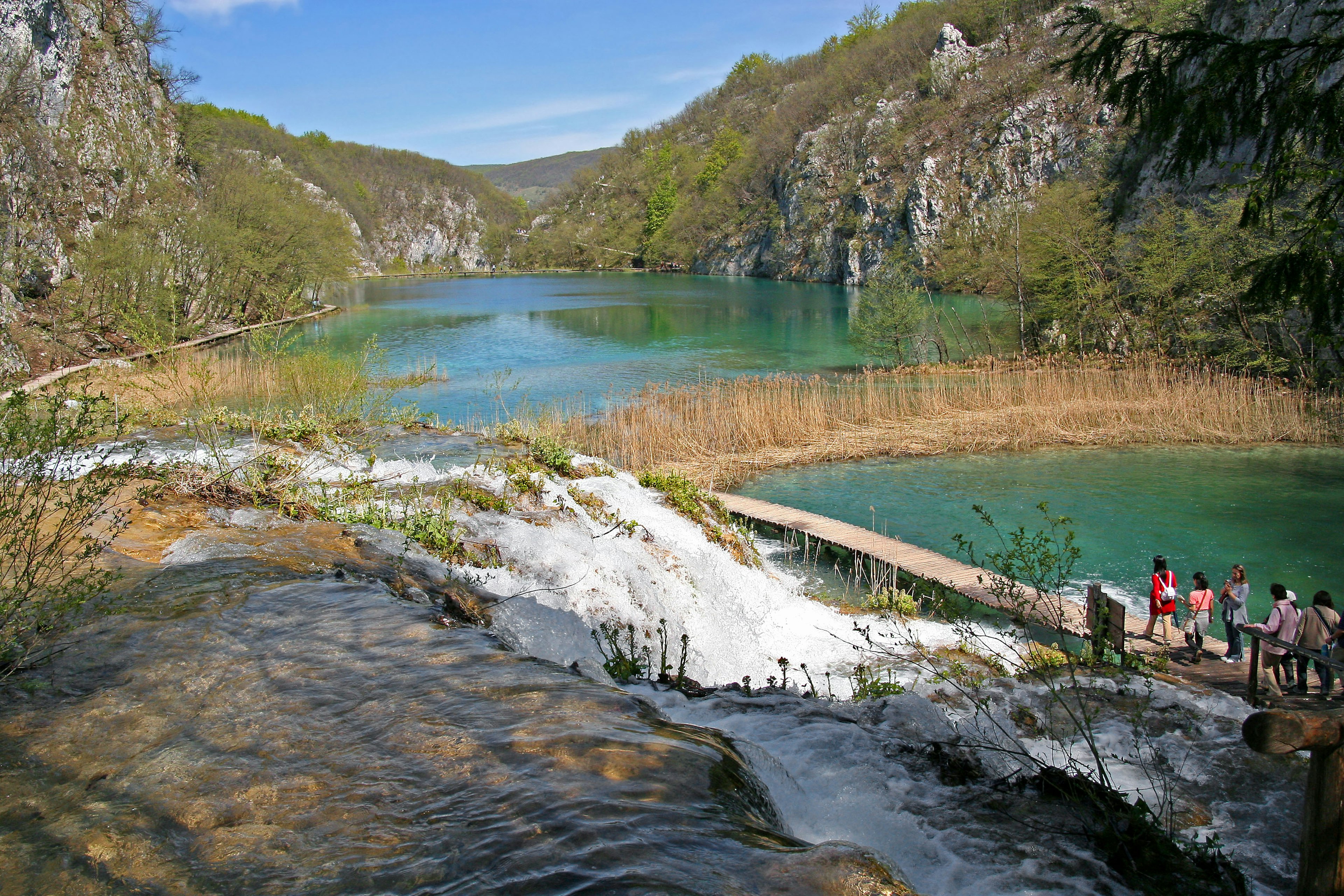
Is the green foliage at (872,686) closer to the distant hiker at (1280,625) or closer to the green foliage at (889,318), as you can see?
the distant hiker at (1280,625)

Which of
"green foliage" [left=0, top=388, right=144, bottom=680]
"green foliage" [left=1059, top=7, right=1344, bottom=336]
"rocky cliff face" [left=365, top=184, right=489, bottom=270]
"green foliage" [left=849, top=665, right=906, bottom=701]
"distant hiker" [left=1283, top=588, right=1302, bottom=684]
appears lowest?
"distant hiker" [left=1283, top=588, right=1302, bottom=684]

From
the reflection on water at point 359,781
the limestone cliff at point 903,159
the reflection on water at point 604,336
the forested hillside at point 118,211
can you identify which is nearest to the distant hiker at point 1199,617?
the reflection on water at point 359,781

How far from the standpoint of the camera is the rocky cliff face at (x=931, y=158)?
65125 mm

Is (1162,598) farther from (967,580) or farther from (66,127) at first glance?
(66,127)

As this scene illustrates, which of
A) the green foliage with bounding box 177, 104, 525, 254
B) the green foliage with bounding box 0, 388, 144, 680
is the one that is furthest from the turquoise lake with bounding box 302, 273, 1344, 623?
the green foliage with bounding box 177, 104, 525, 254

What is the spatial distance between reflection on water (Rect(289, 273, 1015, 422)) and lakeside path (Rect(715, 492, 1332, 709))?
29.3 ft

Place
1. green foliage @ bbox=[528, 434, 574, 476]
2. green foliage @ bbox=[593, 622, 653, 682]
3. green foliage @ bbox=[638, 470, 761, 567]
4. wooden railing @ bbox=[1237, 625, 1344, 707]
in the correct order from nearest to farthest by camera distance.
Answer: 1. green foliage @ bbox=[593, 622, 653, 682]
2. wooden railing @ bbox=[1237, 625, 1344, 707]
3. green foliage @ bbox=[638, 470, 761, 567]
4. green foliage @ bbox=[528, 434, 574, 476]

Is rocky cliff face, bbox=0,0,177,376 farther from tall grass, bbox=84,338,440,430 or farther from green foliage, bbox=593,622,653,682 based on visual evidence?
green foliage, bbox=593,622,653,682

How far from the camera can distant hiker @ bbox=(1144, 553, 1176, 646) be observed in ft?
29.6

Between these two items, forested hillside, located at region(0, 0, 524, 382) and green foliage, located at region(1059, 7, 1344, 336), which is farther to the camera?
forested hillside, located at region(0, 0, 524, 382)

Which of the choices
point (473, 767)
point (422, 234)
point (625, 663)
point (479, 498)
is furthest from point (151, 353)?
point (422, 234)

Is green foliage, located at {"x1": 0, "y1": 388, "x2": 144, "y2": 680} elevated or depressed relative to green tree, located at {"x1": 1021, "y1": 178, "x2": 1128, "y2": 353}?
depressed

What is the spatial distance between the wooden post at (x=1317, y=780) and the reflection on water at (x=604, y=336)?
730 inches

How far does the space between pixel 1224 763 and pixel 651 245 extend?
130399 mm
